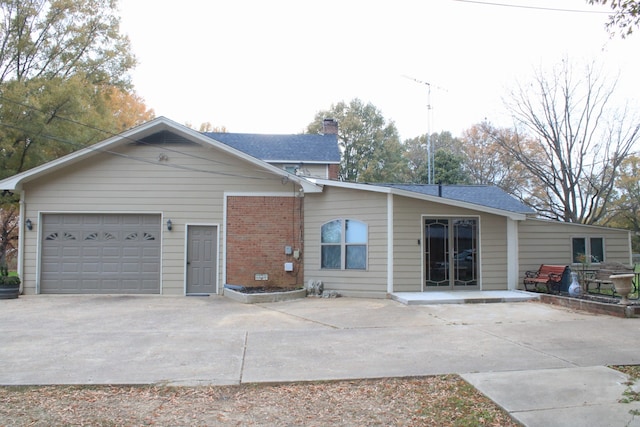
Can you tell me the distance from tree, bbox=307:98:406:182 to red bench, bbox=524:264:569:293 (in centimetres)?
2605

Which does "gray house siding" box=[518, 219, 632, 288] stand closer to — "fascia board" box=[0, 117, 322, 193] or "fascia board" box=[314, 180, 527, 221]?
"fascia board" box=[314, 180, 527, 221]

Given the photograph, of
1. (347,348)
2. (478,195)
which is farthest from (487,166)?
(347,348)

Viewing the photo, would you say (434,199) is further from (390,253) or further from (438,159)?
(438,159)

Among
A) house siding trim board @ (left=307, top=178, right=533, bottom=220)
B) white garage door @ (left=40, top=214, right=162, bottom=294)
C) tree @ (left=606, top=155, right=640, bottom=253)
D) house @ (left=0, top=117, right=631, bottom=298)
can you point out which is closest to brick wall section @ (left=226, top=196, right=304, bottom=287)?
house @ (left=0, top=117, right=631, bottom=298)

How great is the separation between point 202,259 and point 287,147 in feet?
28.9

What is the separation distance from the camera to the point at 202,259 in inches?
518

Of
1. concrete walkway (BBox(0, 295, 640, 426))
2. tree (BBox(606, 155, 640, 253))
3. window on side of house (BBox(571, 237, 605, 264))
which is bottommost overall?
concrete walkway (BBox(0, 295, 640, 426))

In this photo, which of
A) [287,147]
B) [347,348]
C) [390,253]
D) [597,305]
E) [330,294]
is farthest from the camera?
[287,147]

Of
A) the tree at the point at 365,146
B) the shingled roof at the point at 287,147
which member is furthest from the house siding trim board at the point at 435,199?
the tree at the point at 365,146

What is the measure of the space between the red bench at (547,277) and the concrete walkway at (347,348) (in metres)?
2.13

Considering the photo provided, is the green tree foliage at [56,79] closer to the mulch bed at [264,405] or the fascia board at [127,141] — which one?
the fascia board at [127,141]

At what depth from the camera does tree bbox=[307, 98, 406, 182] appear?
38875 mm

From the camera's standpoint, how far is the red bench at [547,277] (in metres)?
11.8

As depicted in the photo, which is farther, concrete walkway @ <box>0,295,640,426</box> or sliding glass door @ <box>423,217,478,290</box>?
sliding glass door @ <box>423,217,478,290</box>
